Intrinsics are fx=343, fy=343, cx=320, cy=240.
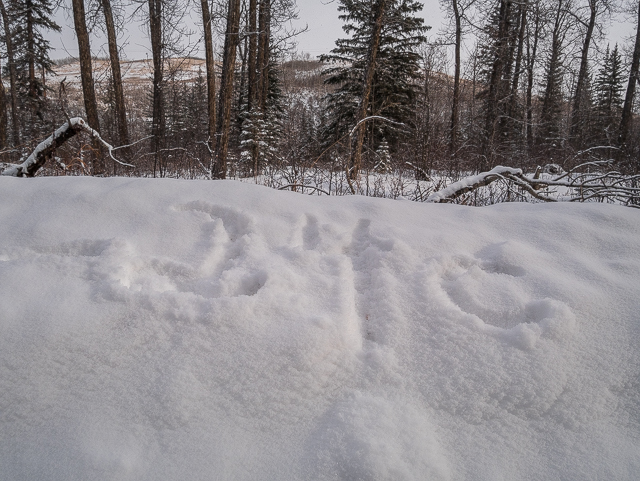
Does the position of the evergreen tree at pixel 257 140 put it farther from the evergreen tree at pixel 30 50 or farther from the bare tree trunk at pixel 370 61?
the evergreen tree at pixel 30 50

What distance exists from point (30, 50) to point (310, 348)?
25569mm

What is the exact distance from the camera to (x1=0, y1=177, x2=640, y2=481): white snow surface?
3.00ft

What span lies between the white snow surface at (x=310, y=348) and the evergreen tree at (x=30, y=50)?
23.8 meters

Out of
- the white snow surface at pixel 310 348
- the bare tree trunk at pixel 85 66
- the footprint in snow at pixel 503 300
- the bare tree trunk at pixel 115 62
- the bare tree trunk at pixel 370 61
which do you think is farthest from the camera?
the bare tree trunk at pixel 115 62

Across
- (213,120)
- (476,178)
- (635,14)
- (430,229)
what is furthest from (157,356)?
(635,14)

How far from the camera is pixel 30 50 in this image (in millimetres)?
18453

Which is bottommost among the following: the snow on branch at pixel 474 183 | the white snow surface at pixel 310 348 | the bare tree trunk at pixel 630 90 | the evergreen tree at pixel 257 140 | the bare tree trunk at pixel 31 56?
the white snow surface at pixel 310 348

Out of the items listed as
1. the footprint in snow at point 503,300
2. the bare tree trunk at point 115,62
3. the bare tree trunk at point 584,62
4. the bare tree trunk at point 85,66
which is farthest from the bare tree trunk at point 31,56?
the bare tree trunk at point 584,62

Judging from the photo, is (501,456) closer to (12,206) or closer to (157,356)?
(157,356)

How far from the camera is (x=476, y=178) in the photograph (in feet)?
10.5

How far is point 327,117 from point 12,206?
19588 millimetres

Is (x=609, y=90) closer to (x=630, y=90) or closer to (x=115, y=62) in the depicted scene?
(x=630, y=90)

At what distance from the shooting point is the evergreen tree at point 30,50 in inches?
702

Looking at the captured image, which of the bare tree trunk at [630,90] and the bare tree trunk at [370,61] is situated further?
the bare tree trunk at [630,90]
